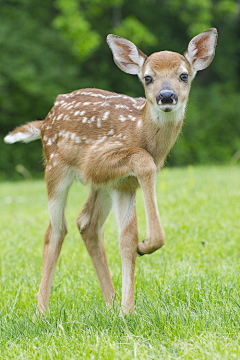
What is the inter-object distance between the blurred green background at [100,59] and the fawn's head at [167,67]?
14.4m

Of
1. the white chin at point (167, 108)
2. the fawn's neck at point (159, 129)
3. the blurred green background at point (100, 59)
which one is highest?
the white chin at point (167, 108)

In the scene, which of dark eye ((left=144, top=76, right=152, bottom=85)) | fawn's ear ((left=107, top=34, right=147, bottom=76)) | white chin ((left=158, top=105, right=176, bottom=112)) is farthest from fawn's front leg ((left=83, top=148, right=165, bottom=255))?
fawn's ear ((left=107, top=34, right=147, bottom=76))

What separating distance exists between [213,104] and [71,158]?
62.6 ft

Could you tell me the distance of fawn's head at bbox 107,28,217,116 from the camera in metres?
3.06

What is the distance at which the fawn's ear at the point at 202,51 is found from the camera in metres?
3.44

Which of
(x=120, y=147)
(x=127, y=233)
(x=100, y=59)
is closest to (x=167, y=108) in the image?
(x=120, y=147)

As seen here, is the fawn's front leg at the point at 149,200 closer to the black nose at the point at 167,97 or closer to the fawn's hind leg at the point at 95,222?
the black nose at the point at 167,97

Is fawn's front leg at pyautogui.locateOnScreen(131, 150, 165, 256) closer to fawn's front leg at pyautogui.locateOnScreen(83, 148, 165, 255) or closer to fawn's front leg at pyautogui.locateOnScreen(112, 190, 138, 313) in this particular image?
fawn's front leg at pyautogui.locateOnScreen(83, 148, 165, 255)

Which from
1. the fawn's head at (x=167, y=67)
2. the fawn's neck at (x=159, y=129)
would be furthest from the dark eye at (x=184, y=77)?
the fawn's neck at (x=159, y=129)

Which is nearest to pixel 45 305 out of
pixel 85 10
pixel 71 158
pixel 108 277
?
pixel 108 277

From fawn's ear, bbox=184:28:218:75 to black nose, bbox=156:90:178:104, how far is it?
1.75ft

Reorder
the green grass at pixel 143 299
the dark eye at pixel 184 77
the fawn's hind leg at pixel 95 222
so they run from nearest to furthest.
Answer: the green grass at pixel 143 299, the dark eye at pixel 184 77, the fawn's hind leg at pixel 95 222

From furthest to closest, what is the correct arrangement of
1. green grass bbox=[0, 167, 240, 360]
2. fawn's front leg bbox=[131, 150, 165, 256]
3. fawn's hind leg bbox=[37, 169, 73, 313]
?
fawn's hind leg bbox=[37, 169, 73, 313] → fawn's front leg bbox=[131, 150, 165, 256] → green grass bbox=[0, 167, 240, 360]

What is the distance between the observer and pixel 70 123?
369cm
